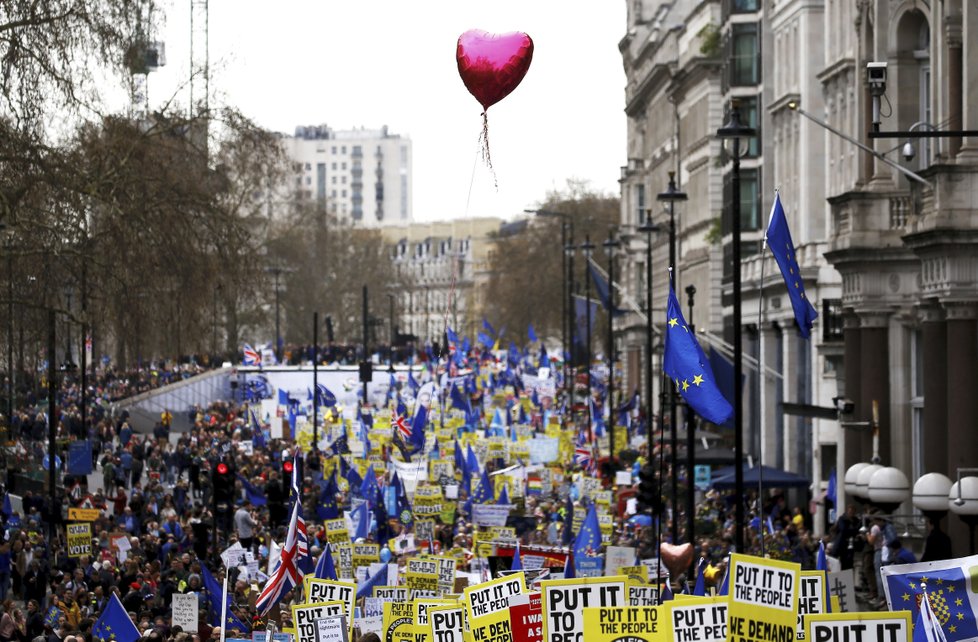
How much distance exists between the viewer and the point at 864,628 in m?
14.4

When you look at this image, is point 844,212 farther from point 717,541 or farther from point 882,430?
point 717,541

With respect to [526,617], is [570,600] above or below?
above

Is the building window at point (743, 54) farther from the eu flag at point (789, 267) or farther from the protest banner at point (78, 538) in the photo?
the eu flag at point (789, 267)

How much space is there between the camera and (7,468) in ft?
126

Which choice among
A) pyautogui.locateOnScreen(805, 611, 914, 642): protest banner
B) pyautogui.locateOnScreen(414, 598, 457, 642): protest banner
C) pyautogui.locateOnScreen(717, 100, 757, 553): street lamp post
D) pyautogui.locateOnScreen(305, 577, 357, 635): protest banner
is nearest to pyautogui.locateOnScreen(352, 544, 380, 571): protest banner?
pyautogui.locateOnScreen(717, 100, 757, 553): street lamp post

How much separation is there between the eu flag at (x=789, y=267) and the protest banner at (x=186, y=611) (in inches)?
267

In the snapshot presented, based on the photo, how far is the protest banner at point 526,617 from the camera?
1694cm

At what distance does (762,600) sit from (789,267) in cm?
912

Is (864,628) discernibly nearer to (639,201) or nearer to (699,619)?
(699,619)

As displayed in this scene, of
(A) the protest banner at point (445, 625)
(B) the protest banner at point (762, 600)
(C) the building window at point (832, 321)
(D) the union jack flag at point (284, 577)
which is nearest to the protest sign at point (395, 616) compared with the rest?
(A) the protest banner at point (445, 625)

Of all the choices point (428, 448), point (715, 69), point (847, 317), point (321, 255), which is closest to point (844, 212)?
point (847, 317)

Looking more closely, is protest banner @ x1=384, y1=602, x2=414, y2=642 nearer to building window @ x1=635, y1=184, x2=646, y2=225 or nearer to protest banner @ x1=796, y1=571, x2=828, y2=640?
protest banner @ x1=796, y1=571, x2=828, y2=640

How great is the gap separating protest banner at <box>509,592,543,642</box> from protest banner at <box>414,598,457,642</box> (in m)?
0.57

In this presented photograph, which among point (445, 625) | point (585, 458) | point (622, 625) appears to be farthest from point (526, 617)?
point (585, 458)
